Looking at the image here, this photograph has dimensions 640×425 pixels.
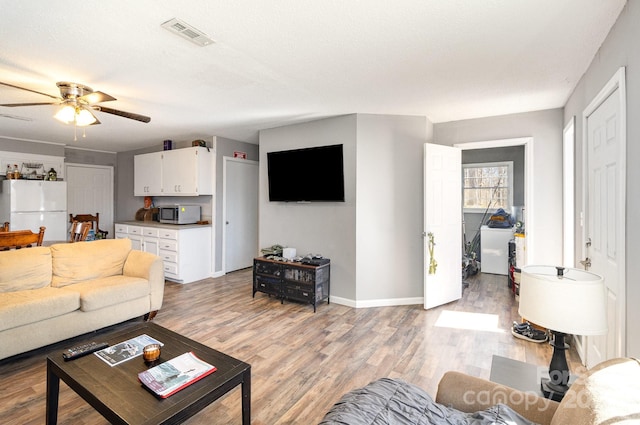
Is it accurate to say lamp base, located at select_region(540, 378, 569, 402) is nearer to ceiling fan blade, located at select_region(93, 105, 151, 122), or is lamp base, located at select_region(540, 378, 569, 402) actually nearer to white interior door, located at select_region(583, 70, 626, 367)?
white interior door, located at select_region(583, 70, 626, 367)

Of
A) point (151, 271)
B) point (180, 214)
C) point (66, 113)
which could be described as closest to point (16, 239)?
point (151, 271)

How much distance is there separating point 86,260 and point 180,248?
1.60m

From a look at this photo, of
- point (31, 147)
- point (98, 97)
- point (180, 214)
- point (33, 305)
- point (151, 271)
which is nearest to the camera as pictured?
point (33, 305)

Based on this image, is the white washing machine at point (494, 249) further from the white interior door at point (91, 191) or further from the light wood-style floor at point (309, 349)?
the white interior door at point (91, 191)

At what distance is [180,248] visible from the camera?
484 centimetres

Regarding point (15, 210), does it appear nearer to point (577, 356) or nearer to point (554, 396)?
point (554, 396)

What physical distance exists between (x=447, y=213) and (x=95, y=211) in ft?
22.7

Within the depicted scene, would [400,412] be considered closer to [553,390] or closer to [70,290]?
[553,390]

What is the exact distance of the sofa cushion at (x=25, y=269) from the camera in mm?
2768

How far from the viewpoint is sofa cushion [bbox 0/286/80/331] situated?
93.8 inches

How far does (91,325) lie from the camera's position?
2.88 metres

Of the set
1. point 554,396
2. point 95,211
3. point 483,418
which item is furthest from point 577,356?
point 95,211

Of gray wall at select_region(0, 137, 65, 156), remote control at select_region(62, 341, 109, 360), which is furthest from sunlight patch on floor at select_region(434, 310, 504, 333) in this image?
gray wall at select_region(0, 137, 65, 156)

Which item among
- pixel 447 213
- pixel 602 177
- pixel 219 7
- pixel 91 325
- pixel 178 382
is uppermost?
pixel 219 7
